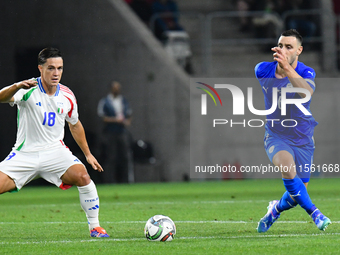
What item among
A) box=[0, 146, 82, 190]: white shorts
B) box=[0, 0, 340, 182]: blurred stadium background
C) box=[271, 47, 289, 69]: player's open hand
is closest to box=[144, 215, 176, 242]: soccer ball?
box=[0, 146, 82, 190]: white shorts

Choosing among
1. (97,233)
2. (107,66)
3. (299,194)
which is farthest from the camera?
(107,66)

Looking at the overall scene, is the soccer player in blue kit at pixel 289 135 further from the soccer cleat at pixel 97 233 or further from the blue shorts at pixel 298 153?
the soccer cleat at pixel 97 233

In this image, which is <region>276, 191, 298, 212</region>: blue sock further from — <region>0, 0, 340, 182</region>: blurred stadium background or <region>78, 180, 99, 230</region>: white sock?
<region>0, 0, 340, 182</region>: blurred stadium background

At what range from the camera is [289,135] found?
721cm

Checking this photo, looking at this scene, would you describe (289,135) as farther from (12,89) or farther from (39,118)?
(12,89)

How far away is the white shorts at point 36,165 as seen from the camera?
6863mm

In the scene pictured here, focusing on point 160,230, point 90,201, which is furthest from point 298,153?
point 90,201

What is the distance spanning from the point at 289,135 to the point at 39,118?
272 centimetres

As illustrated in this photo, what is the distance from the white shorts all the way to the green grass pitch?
2.16ft

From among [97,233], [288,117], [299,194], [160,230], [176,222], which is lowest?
[176,222]

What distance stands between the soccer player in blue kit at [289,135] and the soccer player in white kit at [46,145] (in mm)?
1979

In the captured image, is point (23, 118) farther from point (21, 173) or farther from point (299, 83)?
point (299, 83)

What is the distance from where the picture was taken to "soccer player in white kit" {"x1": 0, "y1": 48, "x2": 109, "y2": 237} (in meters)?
6.91

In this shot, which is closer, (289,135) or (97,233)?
(97,233)
